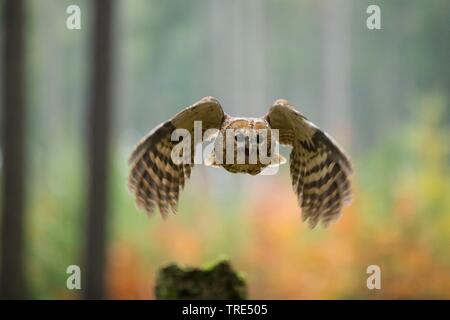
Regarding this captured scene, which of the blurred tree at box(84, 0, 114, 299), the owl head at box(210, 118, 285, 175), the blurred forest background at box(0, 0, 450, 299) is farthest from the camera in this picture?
the blurred forest background at box(0, 0, 450, 299)

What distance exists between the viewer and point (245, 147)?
397 centimetres

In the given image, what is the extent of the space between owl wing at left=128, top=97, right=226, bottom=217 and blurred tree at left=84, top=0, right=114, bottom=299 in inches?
125

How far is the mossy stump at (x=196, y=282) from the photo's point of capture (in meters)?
4.17

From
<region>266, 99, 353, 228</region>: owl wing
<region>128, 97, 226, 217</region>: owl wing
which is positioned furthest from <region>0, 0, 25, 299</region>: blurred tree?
<region>266, 99, 353, 228</region>: owl wing


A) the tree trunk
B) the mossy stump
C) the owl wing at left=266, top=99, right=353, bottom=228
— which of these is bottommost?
the mossy stump

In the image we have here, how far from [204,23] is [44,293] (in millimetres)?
9289

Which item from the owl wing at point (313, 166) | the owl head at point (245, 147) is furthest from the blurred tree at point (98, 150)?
the owl head at point (245, 147)

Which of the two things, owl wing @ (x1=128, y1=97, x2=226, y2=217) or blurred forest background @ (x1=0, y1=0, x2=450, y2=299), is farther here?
blurred forest background @ (x1=0, y1=0, x2=450, y2=299)

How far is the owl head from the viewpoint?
3973 mm

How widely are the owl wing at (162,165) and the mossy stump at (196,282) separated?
1.68ft

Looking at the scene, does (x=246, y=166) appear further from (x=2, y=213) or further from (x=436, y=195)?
(x=436, y=195)

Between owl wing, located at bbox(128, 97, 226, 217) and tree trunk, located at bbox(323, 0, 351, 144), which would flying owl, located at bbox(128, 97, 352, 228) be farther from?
tree trunk, located at bbox(323, 0, 351, 144)
